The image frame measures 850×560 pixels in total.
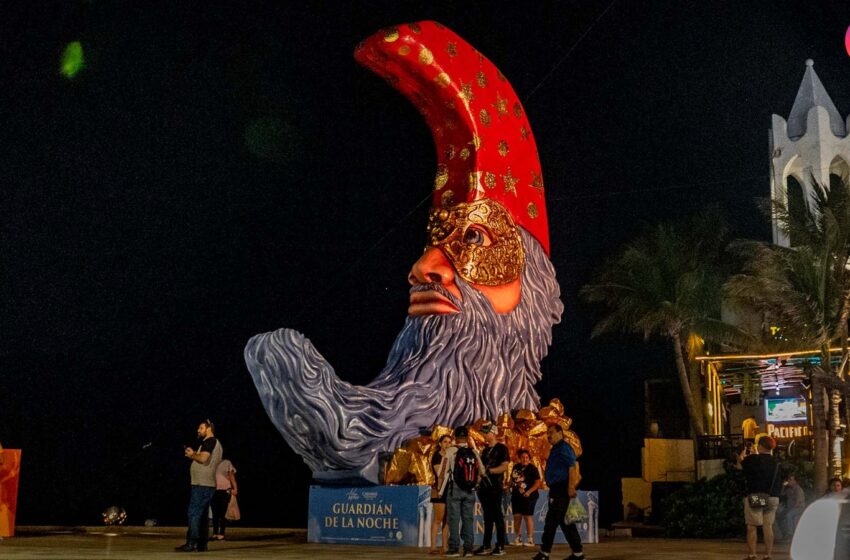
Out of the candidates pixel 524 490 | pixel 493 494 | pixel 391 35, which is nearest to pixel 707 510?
pixel 524 490

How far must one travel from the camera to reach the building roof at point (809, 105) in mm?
33562

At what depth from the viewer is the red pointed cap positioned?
52.3 ft

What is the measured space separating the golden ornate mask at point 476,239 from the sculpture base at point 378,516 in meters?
3.39

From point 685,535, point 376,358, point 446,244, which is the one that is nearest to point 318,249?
point 376,358

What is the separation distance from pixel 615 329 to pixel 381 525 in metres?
17.6

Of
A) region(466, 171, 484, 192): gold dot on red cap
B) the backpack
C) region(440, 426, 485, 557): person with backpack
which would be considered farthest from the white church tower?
the backpack

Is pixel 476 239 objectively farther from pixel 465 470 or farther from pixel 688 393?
pixel 688 393

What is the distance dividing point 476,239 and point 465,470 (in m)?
5.32

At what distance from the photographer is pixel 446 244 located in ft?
51.0

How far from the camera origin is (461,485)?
11164 mm

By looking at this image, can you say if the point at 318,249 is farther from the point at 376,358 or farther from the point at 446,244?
the point at 446,244

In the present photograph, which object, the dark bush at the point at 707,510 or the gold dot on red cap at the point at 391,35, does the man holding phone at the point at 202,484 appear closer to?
the gold dot on red cap at the point at 391,35

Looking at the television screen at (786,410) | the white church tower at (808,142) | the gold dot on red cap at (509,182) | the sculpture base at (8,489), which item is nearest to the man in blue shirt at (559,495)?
the gold dot on red cap at (509,182)

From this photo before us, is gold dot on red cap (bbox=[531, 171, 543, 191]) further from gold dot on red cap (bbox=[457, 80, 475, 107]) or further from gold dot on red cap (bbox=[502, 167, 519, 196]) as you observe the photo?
gold dot on red cap (bbox=[457, 80, 475, 107])
